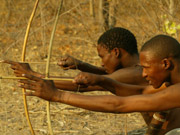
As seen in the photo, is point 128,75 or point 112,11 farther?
point 112,11

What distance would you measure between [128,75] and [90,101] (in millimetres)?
939

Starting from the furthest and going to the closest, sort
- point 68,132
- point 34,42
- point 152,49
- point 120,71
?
1. point 34,42
2. point 68,132
3. point 120,71
4. point 152,49

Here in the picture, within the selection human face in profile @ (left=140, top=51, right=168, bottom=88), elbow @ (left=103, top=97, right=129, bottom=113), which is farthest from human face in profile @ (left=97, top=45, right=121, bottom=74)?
elbow @ (left=103, top=97, right=129, bottom=113)

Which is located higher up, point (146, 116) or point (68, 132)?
point (146, 116)

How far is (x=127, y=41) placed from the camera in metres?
3.48

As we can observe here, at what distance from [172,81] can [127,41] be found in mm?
987

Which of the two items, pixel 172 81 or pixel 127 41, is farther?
pixel 127 41

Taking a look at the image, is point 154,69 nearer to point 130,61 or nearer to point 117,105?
point 117,105

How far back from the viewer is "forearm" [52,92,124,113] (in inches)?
94.0

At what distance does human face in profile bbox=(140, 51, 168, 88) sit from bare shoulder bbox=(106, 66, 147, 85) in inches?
25.8

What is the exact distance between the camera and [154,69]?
2.56m

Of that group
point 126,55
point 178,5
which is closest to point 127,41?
point 126,55

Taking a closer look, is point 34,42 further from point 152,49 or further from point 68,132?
point 152,49

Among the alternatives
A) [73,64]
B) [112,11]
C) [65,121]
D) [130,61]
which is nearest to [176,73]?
[130,61]
